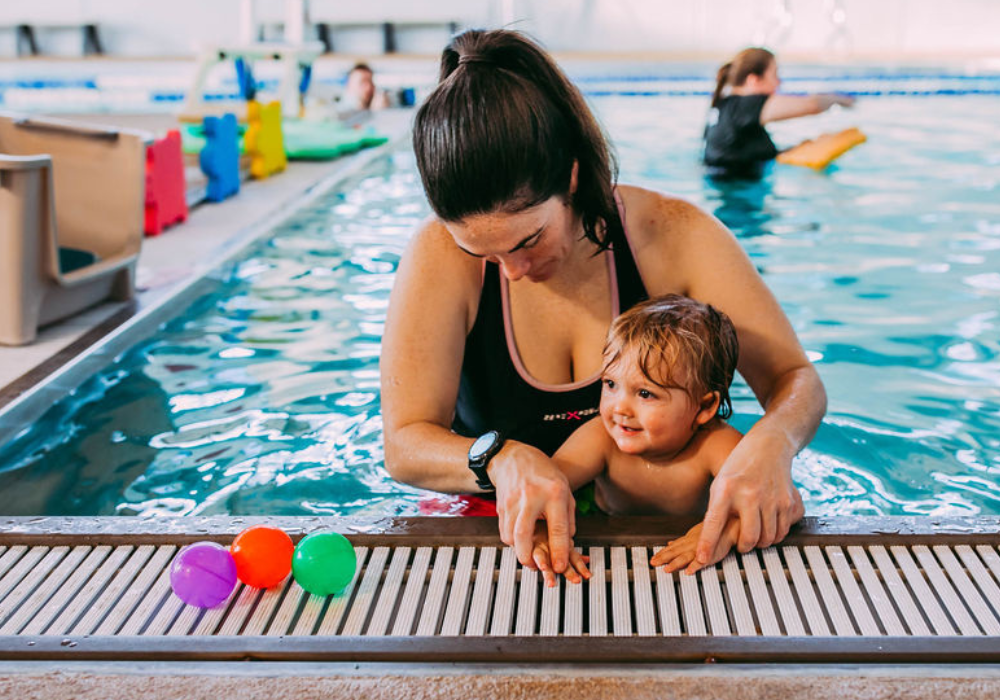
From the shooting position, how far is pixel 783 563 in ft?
5.56

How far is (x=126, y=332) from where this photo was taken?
3.77 meters

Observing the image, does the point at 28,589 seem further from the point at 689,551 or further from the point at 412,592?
the point at 689,551

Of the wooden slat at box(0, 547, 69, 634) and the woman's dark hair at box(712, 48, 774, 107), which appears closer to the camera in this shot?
the wooden slat at box(0, 547, 69, 634)

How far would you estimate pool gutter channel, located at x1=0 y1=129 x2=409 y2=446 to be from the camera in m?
2.99

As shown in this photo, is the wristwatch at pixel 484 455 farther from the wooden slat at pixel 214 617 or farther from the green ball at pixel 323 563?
the wooden slat at pixel 214 617

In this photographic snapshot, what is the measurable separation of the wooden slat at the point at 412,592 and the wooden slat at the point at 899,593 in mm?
725

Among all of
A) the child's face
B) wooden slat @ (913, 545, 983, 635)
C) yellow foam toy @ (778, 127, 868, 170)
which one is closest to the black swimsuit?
the child's face

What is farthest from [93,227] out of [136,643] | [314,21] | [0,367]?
[314,21]

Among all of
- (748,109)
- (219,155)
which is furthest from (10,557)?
(748,109)

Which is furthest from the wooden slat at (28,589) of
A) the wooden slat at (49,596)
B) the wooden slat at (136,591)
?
the wooden slat at (136,591)

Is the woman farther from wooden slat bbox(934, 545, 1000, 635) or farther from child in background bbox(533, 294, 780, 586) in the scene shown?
wooden slat bbox(934, 545, 1000, 635)

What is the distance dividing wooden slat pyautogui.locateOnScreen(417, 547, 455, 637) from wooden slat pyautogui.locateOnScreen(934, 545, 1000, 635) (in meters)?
0.79

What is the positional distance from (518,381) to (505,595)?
59 centimetres

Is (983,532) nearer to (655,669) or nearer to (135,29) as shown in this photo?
(655,669)
